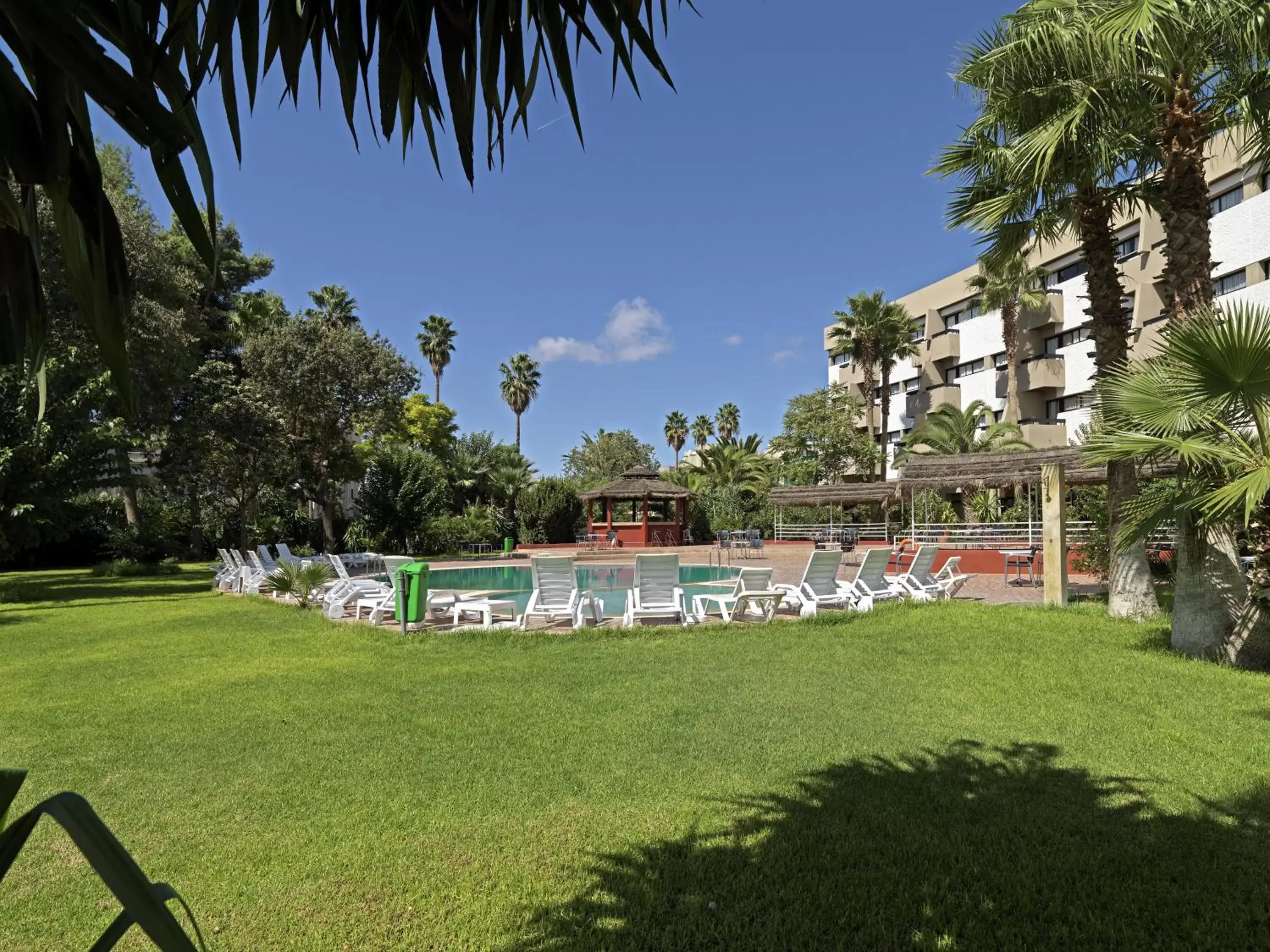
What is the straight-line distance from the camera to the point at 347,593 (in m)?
11.8

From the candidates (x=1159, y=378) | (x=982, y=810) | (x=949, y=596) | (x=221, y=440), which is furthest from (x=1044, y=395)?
(x=982, y=810)

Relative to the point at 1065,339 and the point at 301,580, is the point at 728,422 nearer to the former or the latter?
the point at 1065,339

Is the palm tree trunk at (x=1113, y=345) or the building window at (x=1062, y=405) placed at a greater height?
the building window at (x=1062, y=405)

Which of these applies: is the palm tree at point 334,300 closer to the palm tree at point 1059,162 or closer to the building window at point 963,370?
the building window at point 963,370

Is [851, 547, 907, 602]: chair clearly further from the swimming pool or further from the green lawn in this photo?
the green lawn

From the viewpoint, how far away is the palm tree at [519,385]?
59.3 m

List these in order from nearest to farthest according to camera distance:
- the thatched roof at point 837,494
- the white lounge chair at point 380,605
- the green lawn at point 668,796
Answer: the green lawn at point 668,796 → the white lounge chair at point 380,605 → the thatched roof at point 837,494

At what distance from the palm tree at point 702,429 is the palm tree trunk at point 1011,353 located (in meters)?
31.1

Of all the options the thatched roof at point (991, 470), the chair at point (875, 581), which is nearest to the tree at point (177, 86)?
the chair at point (875, 581)

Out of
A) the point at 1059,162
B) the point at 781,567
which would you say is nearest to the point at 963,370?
the point at 781,567

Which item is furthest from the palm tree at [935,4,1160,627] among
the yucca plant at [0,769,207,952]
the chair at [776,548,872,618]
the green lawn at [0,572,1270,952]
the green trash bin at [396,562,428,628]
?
the yucca plant at [0,769,207,952]

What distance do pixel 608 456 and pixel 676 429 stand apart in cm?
718

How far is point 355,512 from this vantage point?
3325cm

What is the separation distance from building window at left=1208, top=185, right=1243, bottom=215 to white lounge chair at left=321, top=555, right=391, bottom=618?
27.4 metres
